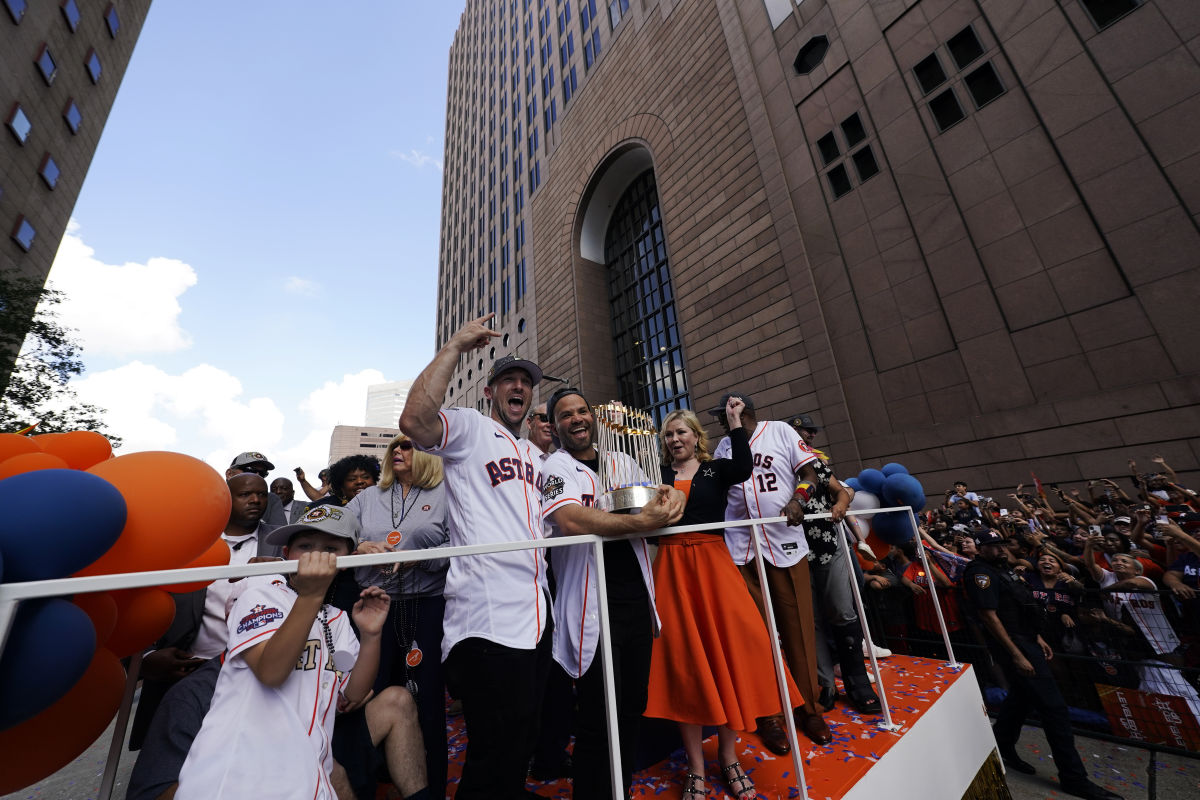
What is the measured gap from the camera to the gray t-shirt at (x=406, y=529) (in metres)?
2.66

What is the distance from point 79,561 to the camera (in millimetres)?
1148

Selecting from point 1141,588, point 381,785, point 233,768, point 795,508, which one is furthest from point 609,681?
point 1141,588

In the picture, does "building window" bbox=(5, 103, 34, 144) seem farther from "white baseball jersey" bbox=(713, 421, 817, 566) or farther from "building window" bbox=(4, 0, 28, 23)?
"white baseball jersey" bbox=(713, 421, 817, 566)

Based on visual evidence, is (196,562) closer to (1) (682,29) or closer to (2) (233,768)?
(2) (233,768)

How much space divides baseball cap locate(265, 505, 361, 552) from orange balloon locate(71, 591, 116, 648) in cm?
42

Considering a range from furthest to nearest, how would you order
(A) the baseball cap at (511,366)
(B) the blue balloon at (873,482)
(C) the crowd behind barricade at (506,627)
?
(B) the blue balloon at (873,482), (A) the baseball cap at (511,366), (C) the crowd behind barricade at (506,627)

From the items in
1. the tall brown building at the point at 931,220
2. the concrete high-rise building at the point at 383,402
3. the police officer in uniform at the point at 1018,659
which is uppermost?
the concrete high-rise building at the point at 383,402

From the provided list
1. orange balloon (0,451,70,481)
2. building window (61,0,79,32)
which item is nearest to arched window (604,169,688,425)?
orange balloon (0,451,70,481)

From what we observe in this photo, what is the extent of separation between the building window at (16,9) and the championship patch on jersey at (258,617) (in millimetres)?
25458

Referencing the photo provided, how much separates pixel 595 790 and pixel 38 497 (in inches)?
76.2

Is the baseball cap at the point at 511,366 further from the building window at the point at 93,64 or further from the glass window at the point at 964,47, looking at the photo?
the building window at the point at 93,64

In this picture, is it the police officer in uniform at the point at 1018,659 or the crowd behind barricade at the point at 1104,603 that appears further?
the crowd behind barricade at the point at 1104,603

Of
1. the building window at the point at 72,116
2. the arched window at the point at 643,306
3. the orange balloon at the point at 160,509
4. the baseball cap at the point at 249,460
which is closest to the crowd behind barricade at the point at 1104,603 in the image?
the orange balloon at the point at 160,509

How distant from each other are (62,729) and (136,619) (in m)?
0.31
